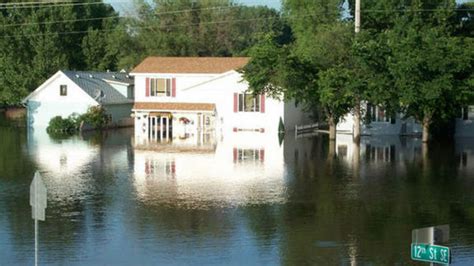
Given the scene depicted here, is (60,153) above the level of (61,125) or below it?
below

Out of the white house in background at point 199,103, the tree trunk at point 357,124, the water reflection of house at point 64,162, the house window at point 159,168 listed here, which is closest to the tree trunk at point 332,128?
the tree trunk at point 357,124

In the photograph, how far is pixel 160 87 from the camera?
55.9 metres

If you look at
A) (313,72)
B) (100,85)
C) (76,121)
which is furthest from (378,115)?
(100,85)

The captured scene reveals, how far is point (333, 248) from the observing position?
19391 mm

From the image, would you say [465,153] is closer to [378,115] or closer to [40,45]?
[378,115]

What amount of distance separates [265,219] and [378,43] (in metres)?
24.5

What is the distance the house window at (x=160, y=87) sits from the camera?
5578cm

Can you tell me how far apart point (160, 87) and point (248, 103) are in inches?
246

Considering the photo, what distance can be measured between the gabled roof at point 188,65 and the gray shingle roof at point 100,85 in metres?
3.67

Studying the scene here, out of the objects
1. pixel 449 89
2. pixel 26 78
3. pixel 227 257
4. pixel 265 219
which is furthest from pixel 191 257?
pixel 26 78

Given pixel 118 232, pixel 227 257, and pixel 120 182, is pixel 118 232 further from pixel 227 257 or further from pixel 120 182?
pixel 120 182

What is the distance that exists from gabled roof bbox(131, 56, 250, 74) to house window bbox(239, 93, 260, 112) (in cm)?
238

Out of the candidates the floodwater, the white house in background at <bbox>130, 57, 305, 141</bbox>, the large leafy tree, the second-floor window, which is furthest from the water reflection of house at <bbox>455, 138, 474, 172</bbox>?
the second-floor window

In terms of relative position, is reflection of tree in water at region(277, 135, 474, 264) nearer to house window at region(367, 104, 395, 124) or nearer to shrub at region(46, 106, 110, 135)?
house window at region(367, 104, 395, 124)
